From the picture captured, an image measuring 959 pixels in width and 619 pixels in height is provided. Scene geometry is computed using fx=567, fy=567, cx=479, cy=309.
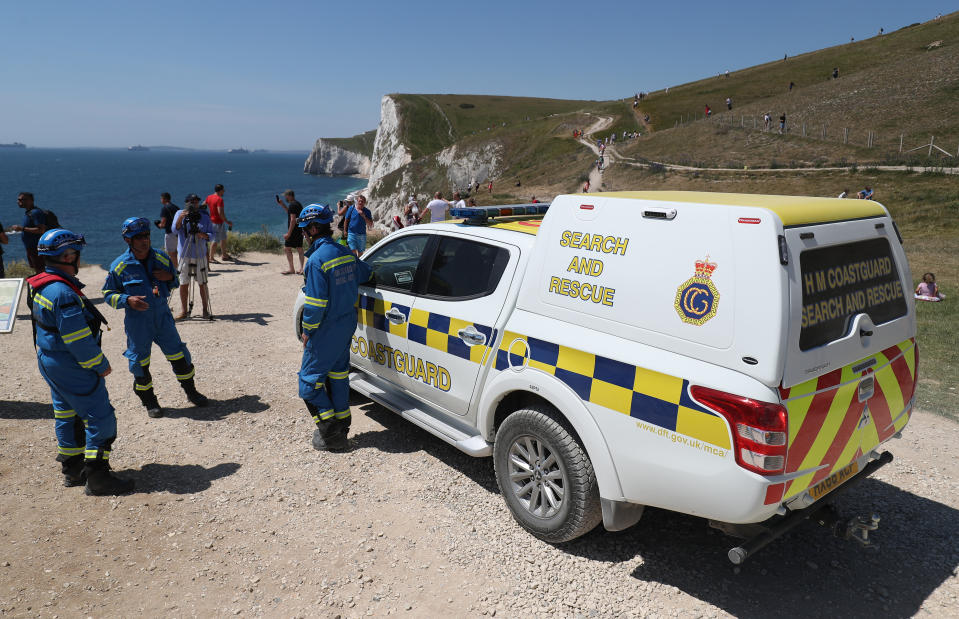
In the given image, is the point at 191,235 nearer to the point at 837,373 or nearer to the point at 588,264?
the point at 588,264

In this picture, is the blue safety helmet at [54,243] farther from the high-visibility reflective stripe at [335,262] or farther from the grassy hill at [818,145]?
the grassy hill at [818,145]

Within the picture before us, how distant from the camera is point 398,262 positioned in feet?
15.9

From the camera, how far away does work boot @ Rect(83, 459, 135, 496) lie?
4160mm

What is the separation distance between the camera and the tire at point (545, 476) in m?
3.25

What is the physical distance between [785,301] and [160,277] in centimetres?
535

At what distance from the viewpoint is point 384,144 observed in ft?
351

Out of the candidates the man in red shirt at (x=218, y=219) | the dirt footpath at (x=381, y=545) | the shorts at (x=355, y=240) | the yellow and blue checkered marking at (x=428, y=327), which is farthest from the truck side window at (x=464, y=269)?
the man in red shirt at (x=218, y=219)

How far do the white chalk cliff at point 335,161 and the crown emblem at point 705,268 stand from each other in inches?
7301

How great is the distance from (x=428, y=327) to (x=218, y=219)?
399 inches

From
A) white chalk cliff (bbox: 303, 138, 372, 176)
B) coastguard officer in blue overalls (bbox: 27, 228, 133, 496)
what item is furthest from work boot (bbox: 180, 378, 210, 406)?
white chalk cliff (bbox: 303, 138, 372, 176)

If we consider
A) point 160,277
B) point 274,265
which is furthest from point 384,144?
point 160,277

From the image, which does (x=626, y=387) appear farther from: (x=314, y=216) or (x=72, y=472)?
(x=72, y=472)

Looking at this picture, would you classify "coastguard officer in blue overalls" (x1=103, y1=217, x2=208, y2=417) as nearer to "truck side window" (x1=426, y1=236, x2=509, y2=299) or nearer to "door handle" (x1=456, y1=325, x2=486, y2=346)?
"truck side window" (x1=426, y1=236, x2=509, y2=299)

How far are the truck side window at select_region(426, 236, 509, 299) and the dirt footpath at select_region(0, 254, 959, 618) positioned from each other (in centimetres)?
148
